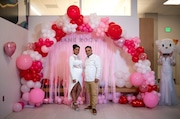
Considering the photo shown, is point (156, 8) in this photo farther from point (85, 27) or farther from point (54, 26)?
point (54, 26)

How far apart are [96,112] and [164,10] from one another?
631 centimetres

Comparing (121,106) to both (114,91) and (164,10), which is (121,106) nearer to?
(114,91)

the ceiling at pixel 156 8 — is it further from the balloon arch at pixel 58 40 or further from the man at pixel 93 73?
the man at pixel 93 73

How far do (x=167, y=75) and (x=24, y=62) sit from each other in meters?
3.37

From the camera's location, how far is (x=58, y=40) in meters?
4.92

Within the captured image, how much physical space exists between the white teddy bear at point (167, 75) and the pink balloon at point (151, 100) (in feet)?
1.60

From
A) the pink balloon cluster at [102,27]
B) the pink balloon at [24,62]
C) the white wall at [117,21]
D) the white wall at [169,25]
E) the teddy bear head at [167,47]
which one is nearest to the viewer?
Result: the pink balloon at [24,62]

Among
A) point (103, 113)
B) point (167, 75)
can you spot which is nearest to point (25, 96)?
point (103, 113)

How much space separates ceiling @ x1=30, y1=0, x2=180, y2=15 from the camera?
6333 millimetres

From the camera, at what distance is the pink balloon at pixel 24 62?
4348 millimetres

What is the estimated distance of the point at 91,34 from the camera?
17.4 ft

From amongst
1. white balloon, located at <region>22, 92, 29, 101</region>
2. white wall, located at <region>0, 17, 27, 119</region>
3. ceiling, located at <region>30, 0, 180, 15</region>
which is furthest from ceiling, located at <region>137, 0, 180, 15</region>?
white balloon, located at <region>22, 92, 29, 101</region>

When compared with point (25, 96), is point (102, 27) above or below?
above

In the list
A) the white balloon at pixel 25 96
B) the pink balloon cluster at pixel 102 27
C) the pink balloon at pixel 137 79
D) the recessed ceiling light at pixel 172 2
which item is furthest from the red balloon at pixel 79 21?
the recessed ceiling light at pixel 172 2
